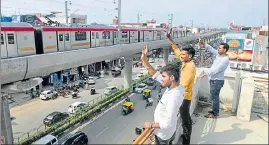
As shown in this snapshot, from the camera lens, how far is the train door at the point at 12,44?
13.9ft

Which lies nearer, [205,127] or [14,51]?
[205,127]

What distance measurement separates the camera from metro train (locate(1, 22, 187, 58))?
4273mm

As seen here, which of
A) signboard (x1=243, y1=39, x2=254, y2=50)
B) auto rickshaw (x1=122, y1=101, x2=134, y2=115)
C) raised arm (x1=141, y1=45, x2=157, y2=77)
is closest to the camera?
raised arm (x1=141, y1=45, x2=157, y2=77)

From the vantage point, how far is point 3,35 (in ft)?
13.7

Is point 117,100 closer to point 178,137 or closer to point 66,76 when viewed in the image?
point 66,76

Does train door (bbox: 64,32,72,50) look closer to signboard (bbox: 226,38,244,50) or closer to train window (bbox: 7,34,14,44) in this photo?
train window (bbox: 7,34,14,44)

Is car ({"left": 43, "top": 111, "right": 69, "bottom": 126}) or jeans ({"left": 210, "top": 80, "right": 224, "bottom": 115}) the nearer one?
jeans ({"left": 210, "top": 80, "right": 224, "bottom": 115})

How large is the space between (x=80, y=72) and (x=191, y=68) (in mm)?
13245

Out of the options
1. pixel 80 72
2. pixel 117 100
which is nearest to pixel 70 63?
pixel 117 100

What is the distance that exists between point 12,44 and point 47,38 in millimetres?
909

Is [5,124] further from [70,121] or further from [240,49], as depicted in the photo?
[240,49]

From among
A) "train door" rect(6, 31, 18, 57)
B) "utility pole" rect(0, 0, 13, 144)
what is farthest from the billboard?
"utility pole" rect(0, 0, 13, 144)

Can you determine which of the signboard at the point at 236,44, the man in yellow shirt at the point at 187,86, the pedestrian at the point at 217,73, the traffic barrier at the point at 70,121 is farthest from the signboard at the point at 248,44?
the man in yellow shirt at the point at 187,86

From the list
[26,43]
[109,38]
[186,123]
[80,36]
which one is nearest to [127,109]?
[109,38]
